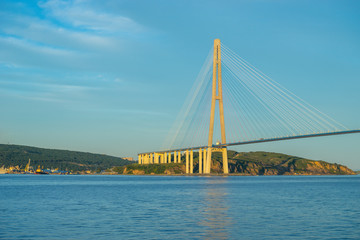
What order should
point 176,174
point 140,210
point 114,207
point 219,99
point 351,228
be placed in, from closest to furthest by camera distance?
point 351,228, point 140,210, point 114,207, point 219,99, point 176,174

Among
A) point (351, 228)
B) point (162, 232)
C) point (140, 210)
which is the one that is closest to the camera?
point (162, 232)

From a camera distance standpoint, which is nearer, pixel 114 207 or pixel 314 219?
pixel 314 219

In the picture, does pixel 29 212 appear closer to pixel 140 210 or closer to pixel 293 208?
pixel 140 210

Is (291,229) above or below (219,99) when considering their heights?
below

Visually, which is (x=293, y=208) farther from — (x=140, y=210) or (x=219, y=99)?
(x=219, y=99)

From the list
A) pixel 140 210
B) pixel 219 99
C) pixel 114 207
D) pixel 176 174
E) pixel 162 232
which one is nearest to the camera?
pixel 162 232

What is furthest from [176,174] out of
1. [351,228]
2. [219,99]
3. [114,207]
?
[351,228]

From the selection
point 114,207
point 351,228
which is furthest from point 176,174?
point 351,228

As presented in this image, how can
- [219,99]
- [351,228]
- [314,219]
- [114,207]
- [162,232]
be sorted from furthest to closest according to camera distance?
[219,99] < [114,207] < [314,219] < [351,228] < [162,232]

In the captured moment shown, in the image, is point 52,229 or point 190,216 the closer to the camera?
point 52,229
